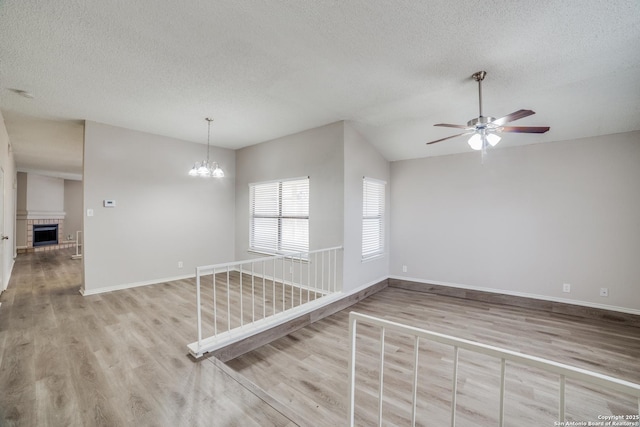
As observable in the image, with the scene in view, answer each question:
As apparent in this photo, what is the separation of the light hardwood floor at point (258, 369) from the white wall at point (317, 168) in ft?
4.31

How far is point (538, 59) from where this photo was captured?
2398 mm

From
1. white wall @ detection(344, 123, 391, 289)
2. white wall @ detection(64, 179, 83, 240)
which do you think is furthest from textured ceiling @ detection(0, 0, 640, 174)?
white wall @ detection(64, 179, 83, 240)

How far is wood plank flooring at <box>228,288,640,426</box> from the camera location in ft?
6.33

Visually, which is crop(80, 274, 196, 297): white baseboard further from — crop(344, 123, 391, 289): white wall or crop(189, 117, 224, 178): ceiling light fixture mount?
crop(344, 123, 391, 289): white wall

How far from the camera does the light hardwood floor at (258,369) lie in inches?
71.9

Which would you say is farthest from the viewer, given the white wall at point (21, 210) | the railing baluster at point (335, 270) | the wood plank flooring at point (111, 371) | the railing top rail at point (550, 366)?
the white wall at point (21, 210)

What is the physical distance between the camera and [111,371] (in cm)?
219

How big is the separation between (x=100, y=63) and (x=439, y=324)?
4.71 metres

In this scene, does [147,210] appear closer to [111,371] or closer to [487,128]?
[111,371]

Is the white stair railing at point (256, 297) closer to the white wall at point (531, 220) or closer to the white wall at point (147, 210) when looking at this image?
the white wall at point (147, 210)

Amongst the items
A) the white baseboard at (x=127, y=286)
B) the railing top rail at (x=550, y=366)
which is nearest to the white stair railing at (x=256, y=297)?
the white baseboard at (x=127, y=286)

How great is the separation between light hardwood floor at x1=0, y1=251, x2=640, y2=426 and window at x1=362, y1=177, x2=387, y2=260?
1323 mm

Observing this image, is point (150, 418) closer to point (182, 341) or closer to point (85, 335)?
point (182, 341)

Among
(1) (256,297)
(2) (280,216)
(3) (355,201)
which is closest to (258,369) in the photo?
(1) (256,297)
